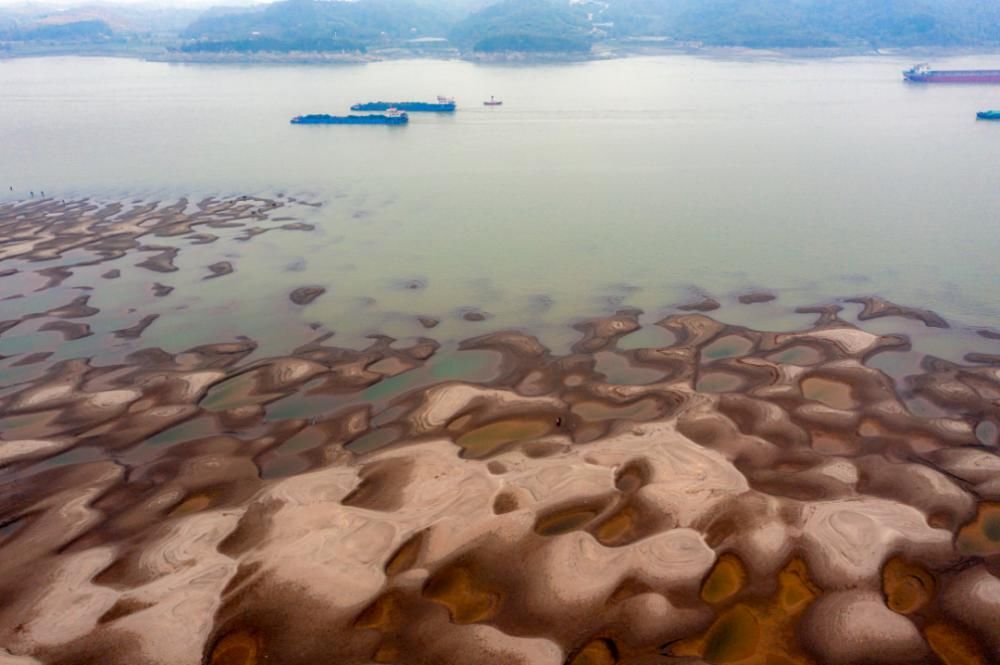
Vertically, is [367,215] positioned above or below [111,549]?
above

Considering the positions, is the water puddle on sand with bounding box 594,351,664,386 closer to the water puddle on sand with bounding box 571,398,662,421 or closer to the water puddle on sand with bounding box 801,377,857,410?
the water puddle on sand with bounding box 571,398,662,421

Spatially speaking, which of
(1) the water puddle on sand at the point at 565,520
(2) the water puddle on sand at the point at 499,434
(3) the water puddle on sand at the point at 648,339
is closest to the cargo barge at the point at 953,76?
(3) the water puddle on sand at the point at 648,339

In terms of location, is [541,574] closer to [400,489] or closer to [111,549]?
Result: [400,489]

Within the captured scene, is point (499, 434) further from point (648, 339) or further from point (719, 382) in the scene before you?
point (648, 339)

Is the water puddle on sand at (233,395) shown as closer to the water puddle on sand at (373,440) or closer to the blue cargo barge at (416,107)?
the water puddle on sand at (373,440)

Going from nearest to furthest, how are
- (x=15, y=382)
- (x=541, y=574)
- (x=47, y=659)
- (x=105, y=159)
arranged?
(x=47, y=659)
(x=541, y=574)
(x=15, y=382)
(x=105, y=159)

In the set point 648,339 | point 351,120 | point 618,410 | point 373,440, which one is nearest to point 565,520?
point 618,410

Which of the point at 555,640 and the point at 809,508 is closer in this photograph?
the point at 555,640

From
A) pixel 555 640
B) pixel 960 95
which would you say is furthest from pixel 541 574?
pixel 960 95
